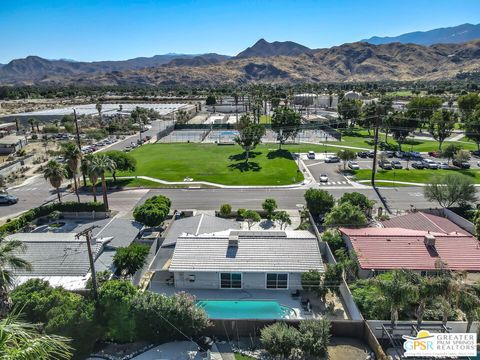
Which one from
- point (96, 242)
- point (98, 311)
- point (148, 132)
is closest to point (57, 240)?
point (96, 242)

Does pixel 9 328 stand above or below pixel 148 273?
above

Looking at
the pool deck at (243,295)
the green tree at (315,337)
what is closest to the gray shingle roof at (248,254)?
the pool deck at (243,295)

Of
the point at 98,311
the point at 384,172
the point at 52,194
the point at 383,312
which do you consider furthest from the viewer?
the point at 384,172

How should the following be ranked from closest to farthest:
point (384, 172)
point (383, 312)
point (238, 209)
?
point (383, 312)
point (238, 209)
point (384, 172)

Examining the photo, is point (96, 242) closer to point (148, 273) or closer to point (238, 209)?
point (148, 273)

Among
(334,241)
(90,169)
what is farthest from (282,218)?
(90,169)

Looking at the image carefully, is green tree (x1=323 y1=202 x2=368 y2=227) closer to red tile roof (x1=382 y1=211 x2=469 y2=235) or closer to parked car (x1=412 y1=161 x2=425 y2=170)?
red tile roof (x1=382 y1=211 x2=469 y2=235)

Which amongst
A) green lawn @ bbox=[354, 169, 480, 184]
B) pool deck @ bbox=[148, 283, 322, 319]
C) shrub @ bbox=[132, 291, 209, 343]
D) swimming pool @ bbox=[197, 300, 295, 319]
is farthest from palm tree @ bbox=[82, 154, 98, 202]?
green lawn @ bbox=[354, 169, 480, 184]
